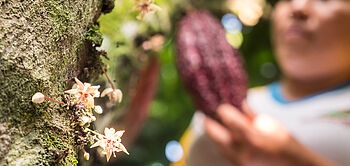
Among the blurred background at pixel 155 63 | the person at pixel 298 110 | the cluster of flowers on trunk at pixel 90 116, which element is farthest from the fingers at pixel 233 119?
the cluster of flowers on trunk at pixel 90 116

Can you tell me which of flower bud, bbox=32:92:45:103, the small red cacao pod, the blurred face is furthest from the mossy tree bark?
the blurred face

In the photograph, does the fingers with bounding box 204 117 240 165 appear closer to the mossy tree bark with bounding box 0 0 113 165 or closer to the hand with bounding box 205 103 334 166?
the hand with bounding box 205 103 334 166

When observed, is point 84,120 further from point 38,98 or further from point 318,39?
point 318,39

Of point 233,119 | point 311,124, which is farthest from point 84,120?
point 311,124

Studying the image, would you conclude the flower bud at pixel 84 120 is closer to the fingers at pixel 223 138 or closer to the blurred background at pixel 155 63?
the blurred background at pixel 155 63

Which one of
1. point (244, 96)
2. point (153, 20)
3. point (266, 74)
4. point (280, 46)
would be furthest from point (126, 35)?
point (266, 74)

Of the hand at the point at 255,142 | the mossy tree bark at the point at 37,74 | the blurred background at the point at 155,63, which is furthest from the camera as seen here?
the hand at the point at 255,142

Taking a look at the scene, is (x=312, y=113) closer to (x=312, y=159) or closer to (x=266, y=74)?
(x=312, y=159)
